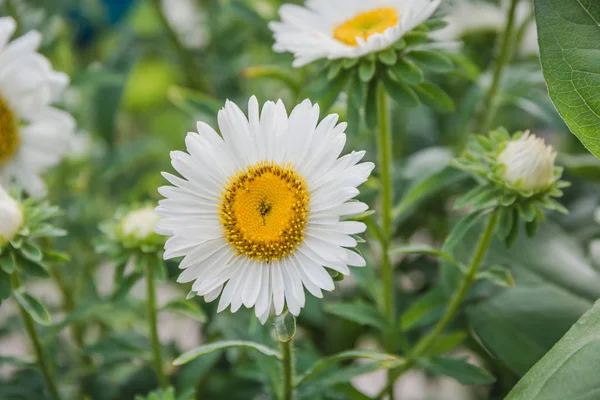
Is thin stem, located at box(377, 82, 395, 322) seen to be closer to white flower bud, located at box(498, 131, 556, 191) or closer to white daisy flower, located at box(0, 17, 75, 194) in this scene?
white flower bud, located at box(498, 131, 556, 191)

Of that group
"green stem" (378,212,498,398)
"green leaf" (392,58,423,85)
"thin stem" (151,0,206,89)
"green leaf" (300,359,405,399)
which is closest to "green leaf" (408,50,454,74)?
"green leaf" (392,58,423,85)

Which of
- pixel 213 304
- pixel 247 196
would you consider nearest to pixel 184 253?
pixel 247 196

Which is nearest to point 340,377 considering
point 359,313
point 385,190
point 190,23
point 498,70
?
point 359,313

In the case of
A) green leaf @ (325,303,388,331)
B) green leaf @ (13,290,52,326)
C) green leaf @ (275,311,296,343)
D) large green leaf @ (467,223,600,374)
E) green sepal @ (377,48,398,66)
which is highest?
green sepal @ (377,48,398,66)

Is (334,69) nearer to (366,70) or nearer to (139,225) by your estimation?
(366,70)

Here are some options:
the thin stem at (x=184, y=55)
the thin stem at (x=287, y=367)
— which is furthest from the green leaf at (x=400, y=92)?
the thin stem at (x=184, y=55)
